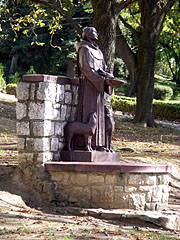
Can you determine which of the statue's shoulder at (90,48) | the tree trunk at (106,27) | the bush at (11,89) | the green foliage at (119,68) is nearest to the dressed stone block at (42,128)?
the statue's shoulder at (90,48)

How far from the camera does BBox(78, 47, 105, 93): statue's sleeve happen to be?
8125mm

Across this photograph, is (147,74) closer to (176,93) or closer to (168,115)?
Answer: (168,115)

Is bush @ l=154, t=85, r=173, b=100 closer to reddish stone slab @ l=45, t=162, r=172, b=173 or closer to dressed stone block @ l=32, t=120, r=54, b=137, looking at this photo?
reddish stone slab @ l=45, t=162, r=172, b=173

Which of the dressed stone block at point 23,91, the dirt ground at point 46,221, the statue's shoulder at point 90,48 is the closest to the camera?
the dirt ground at point 46,221

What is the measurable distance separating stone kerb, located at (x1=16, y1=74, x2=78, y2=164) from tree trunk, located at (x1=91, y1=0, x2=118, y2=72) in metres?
5.09

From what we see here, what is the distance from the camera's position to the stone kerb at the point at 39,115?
775 cm

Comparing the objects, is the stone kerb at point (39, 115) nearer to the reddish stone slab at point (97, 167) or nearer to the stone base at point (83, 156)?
the stone base at point (83, 156)

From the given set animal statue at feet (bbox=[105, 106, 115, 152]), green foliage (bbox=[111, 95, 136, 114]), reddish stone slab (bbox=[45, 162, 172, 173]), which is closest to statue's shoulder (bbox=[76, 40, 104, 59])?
animal statue at feet (bbox=[105, 106, 115, 152])

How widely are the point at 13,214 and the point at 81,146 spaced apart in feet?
7.17

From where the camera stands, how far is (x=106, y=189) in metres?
7.64

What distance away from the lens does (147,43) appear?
727 inches

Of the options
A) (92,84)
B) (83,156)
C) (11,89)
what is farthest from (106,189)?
(11,89)

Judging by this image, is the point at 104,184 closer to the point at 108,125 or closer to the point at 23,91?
the point at 108,125

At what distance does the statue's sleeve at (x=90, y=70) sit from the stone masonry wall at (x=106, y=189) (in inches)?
63.6
